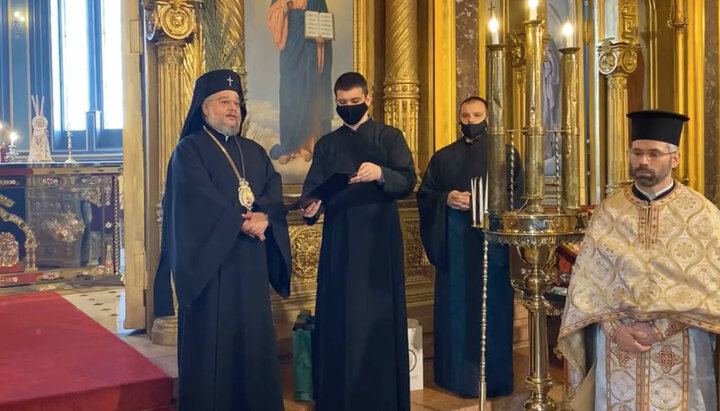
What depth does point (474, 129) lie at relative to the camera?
15.3ft

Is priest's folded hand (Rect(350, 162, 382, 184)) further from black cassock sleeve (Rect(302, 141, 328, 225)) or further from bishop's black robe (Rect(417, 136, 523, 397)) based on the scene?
bishop's black robe (Rect(417, 136, 523, 397))

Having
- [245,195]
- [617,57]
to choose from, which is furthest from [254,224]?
[617,57]

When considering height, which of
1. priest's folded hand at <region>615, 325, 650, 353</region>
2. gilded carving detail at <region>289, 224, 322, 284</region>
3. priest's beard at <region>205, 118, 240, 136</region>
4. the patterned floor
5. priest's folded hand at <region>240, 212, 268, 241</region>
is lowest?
the patterned floor

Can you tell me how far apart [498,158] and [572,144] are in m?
0.34

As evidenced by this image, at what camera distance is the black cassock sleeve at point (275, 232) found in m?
3.97

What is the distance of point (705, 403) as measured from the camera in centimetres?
313

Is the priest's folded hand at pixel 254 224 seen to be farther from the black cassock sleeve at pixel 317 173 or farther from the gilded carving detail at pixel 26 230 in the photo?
the gilded carving detail at pixel 26 230

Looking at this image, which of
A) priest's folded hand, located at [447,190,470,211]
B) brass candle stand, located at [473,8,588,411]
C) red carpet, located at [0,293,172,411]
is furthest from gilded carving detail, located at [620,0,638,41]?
red carpet, located at [0,293,172,411]

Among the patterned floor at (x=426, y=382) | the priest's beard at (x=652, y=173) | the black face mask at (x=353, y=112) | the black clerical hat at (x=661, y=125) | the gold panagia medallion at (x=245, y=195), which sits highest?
the black face mask at (x=353, y=112)

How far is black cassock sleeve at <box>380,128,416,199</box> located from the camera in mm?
4098

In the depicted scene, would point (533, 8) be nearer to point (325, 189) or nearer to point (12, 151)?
point (325, 189)

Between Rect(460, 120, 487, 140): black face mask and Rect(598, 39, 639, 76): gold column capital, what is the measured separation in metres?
2.97

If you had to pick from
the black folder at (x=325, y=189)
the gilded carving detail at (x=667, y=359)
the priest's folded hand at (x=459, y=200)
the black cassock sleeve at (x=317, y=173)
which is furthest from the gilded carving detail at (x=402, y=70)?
the gilded carving detail at (x=667, y=359)

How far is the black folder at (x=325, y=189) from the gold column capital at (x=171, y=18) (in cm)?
179
